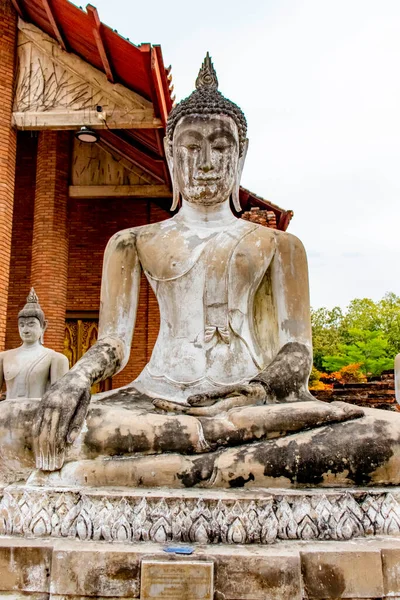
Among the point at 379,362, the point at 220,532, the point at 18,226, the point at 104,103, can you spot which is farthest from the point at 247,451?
the point at 379,362

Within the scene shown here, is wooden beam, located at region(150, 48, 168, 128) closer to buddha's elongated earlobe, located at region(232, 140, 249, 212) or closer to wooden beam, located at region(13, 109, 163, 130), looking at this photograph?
wooden beam, located at region(13, 109, 163, 130)

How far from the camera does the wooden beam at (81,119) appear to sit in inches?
393

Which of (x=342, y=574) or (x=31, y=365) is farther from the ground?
(x=31, y=365)

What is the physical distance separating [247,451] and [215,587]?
0.60m

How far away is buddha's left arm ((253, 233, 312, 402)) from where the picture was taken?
2.82 metres

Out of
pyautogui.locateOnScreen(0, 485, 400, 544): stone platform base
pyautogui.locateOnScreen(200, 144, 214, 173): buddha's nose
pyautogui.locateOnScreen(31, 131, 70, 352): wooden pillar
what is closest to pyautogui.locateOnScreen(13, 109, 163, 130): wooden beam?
pyautogui.locateOnScreen(31, 131, 70, 352): wooden pillar

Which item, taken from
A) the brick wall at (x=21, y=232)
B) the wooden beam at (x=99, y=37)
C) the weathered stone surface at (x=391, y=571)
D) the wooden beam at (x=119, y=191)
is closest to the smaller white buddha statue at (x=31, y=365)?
the weathered stone surface at (x=391, y=571)

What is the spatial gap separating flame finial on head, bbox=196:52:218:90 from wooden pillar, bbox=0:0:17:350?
7.00 m

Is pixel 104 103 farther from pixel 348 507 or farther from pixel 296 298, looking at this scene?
pixel 348 507

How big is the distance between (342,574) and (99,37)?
8.59 m

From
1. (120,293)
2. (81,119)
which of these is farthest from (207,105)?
(81,119)

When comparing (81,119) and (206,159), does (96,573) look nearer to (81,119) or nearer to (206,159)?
(206,159)

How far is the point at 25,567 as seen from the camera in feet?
6.50

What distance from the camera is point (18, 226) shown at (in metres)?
13.2
